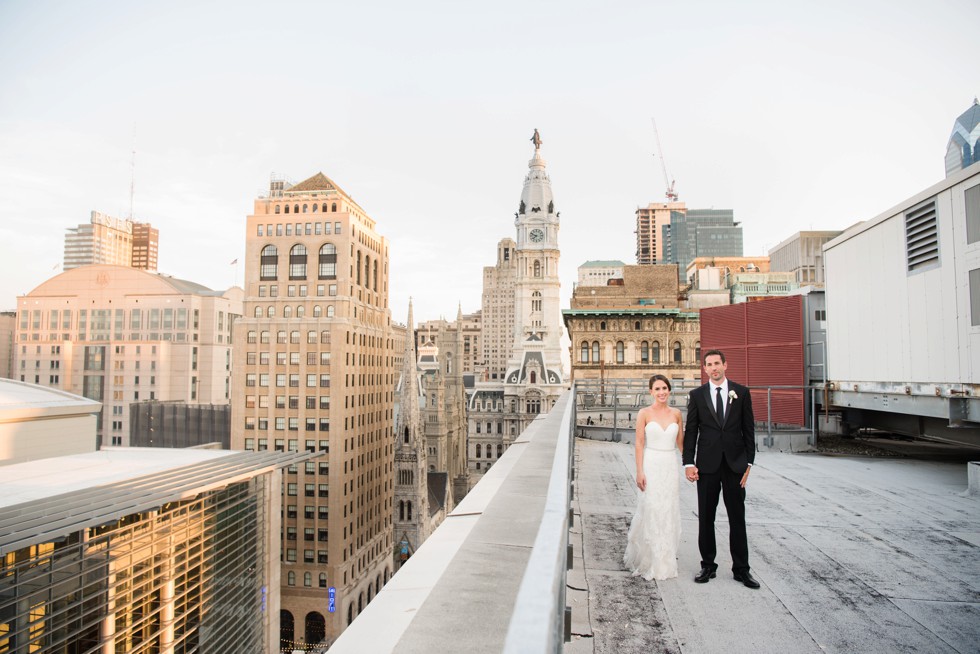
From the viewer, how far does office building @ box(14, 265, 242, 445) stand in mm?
90812

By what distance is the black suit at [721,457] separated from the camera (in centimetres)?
642

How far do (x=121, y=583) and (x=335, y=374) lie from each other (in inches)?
1538

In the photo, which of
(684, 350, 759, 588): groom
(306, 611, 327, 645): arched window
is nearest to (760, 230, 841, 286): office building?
(306, 611, 327, 645): arched window

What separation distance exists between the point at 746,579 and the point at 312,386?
58698 millimetres

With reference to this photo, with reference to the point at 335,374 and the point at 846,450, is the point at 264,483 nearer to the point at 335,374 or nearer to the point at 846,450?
the point at 335,374

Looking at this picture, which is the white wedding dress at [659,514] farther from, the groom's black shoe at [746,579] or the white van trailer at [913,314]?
the white van trailer at [913,314]

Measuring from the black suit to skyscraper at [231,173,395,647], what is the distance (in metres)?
57.0

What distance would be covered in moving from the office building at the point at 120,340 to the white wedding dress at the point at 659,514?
97.7 metres

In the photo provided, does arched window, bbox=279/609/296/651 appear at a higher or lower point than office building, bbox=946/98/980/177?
lower

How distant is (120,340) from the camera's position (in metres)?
92.6

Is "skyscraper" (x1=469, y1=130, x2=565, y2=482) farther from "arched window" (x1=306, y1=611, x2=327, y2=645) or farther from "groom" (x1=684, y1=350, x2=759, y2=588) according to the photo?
"groom" (x1=684, y1=350, x2=759, y2=588)

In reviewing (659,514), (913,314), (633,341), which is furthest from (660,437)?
(633,341)

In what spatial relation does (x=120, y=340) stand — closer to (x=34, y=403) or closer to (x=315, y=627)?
(x=315, y=627)

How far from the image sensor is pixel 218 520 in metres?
30.2
